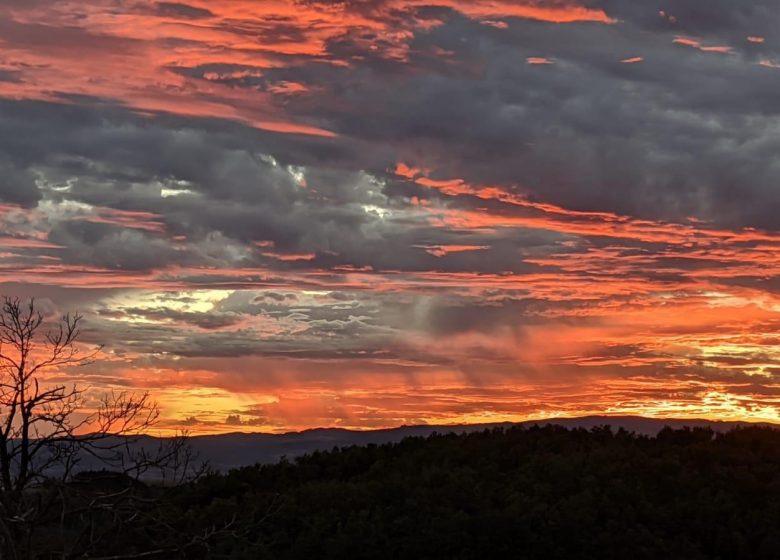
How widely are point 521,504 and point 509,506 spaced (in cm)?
27

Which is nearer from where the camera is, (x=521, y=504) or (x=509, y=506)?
(x=509, y=506)

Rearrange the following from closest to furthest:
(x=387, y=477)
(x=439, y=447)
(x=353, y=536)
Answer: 1. (x=353, y=536)
2. (x=387, y=477)
3. (x=439, y=447)

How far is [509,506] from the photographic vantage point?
67.1 ft

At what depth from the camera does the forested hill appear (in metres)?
20.0

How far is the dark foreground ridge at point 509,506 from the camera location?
20.0m

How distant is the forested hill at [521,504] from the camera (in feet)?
65.8

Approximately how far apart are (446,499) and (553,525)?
223cm

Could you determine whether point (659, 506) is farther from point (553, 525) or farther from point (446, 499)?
point (446, 499)

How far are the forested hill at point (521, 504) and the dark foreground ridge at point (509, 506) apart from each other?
27 millimetres

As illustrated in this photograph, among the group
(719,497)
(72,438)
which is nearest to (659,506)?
(719,497)

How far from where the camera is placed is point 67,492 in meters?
18.2

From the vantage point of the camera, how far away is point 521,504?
67.4 ft

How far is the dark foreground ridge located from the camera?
20.0 metres

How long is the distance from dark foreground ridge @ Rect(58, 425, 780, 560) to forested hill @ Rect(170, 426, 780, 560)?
27mm
